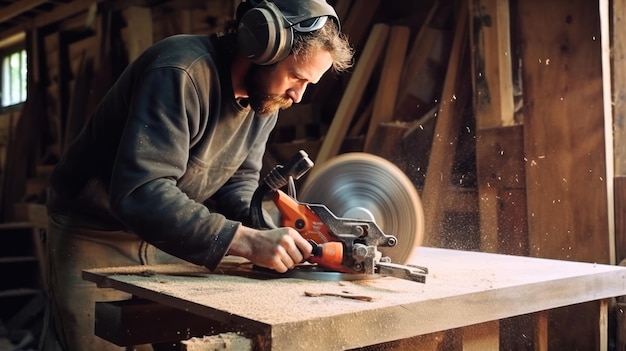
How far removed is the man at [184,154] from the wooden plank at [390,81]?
1131mm

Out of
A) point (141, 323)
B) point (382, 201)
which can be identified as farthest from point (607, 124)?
point (141, 323)

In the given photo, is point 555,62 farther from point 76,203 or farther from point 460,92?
point 76,203

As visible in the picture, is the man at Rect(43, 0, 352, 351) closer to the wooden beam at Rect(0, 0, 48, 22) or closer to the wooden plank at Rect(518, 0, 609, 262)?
the wooden plank at Rect(518, 0, 609, 262)

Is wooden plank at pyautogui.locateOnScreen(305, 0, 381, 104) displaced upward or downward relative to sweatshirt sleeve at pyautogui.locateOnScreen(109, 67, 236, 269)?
upward

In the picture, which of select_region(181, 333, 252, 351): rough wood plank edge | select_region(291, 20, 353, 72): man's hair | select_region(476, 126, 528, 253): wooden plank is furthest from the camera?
select_region(476, 126, 528, 253): wooden plank

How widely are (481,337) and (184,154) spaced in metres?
0.90

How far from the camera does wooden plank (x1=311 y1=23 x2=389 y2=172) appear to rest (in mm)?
3525

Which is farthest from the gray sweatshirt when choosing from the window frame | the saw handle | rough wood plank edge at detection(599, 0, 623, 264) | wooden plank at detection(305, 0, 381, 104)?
the window frame

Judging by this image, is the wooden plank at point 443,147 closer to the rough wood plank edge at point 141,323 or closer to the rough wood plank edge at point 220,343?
the rough wood plank edge at point 141,323

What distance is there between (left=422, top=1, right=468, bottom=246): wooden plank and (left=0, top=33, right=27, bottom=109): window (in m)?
5.57

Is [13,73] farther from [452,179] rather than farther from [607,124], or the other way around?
[607,124]


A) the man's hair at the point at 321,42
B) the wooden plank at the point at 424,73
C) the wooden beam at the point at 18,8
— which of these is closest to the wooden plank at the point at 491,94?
the wooden plank at the point at 424,73


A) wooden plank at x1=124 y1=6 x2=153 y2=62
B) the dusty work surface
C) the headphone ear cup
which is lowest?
the dusty work surface

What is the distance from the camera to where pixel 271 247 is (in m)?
1.73
